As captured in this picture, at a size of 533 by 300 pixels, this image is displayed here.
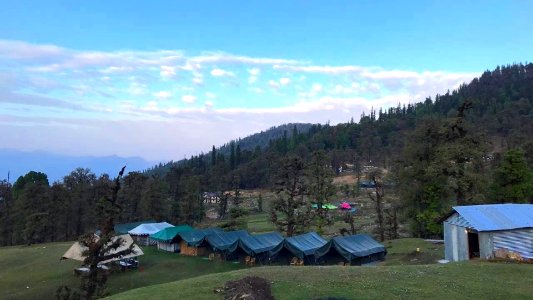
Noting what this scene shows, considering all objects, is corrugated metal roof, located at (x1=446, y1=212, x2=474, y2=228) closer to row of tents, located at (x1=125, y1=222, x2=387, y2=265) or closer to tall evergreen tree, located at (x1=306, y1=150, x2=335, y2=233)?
row of tents, located at (x1=125, y1=222, x2=387, y2=265)

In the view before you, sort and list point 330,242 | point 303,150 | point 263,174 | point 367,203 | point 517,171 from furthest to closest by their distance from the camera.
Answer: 1. point 303,150
2. point 263,174
3. point 367,203
4. point 517,171
5. point 330,242

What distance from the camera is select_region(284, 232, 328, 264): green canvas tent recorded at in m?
44.0

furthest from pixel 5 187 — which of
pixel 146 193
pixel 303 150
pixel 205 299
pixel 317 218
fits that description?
pixel 303 150

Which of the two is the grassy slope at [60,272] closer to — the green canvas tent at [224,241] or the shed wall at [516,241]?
the green canvas tent at [224,241]

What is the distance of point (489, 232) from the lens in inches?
1237

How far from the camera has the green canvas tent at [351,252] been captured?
4328 centimetres

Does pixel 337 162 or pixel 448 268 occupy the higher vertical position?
pixel 337 162

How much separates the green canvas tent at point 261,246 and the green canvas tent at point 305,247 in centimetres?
154

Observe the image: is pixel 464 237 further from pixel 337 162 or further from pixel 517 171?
pixel 337 162

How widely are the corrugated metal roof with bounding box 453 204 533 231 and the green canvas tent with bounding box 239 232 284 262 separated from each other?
64.1 feet

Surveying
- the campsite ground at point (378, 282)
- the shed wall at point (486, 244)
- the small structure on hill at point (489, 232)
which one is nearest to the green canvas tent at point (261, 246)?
the campsite ground at point (378, 282)

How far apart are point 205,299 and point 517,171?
1639 inches

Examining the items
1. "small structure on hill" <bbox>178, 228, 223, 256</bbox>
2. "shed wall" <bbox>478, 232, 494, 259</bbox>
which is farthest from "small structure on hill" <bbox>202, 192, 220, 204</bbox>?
"shed wall" <bbox>478, 232, 494, 259</bbox>

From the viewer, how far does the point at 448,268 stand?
26.5m
